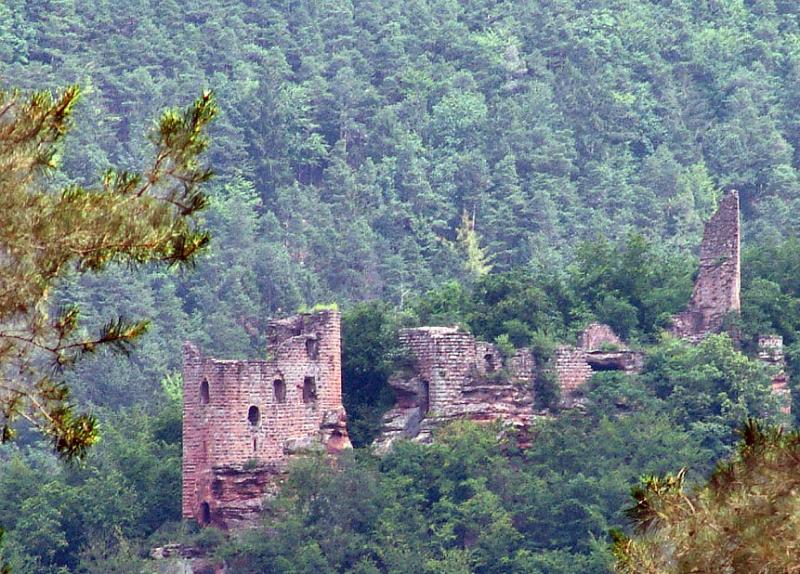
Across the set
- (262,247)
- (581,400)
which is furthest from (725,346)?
(262,247)

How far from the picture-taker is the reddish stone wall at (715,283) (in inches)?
1741

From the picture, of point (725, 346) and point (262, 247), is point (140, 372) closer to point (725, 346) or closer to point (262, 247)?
point (262, 247)

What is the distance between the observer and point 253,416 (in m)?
42.4

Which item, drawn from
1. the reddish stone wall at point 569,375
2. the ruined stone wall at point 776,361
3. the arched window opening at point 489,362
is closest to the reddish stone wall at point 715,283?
the ruined stone wall at point 776,361

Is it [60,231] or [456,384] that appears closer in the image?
[60,231]

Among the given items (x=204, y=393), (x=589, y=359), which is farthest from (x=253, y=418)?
(x=589, y=359)

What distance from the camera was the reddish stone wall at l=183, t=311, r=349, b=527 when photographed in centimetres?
4228

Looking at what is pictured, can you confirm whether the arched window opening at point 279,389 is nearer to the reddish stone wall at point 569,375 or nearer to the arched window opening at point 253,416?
the arched window opening at point 253,416

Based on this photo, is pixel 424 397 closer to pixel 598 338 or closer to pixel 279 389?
pixel 279 389

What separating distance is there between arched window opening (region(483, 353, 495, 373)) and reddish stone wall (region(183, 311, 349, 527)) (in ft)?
6.00

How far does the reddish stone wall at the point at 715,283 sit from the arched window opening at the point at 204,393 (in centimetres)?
625

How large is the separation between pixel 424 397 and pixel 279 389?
1.86 m

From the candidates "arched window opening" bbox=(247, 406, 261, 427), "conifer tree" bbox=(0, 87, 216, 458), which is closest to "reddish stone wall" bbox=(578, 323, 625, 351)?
"arched window opening" bbox=(247, 406, 261, 427)

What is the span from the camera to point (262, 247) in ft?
217
